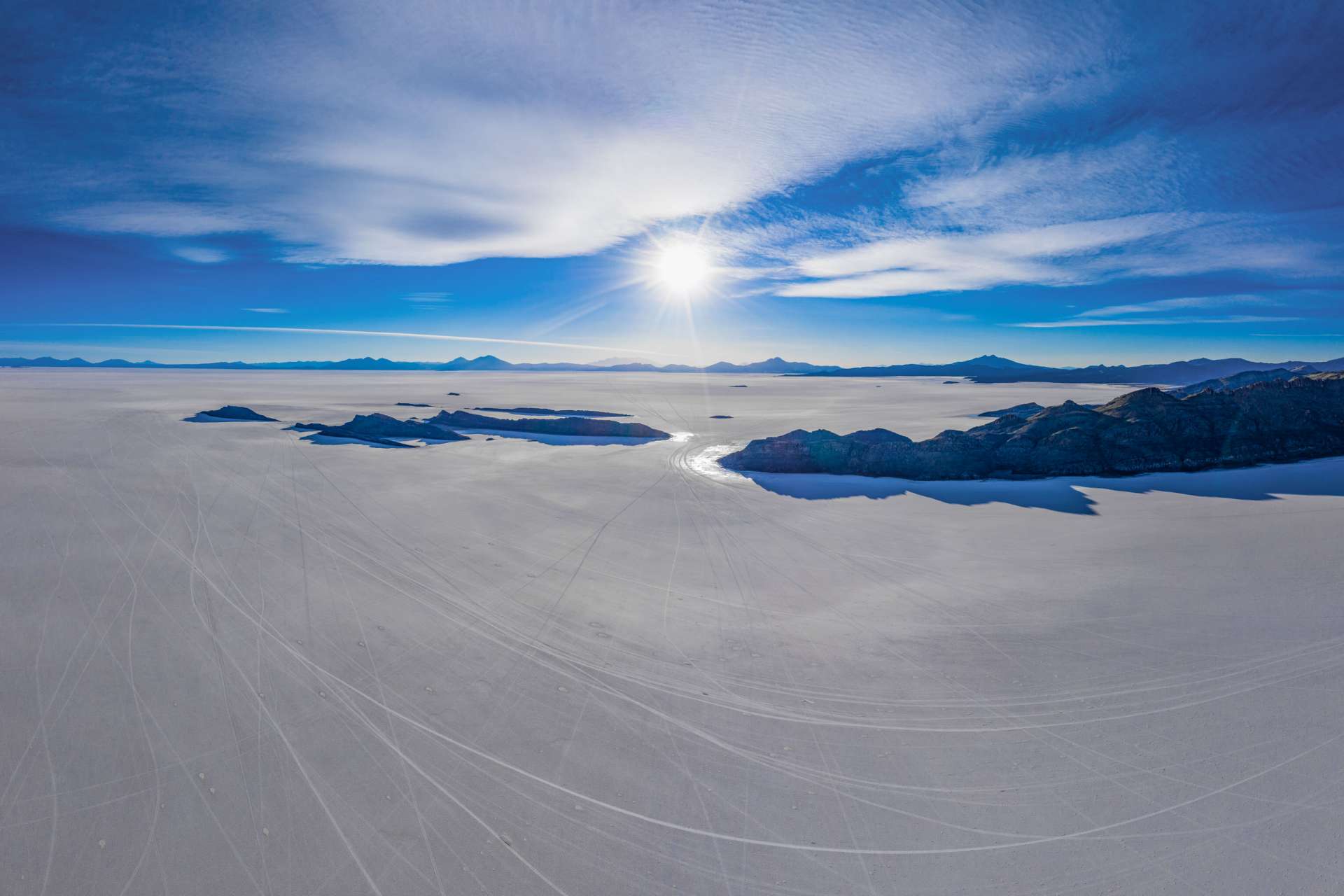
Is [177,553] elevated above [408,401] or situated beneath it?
situated beneath

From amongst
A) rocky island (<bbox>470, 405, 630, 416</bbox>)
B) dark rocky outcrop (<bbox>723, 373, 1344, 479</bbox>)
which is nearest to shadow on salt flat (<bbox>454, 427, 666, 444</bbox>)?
rocky island (<bbox>470, 405, 630, 416</bbox>)

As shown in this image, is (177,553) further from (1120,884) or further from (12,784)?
(1120,884)

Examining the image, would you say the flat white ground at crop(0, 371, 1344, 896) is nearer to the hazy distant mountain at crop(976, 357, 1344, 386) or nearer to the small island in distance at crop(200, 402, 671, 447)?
the small island in distance at crop(200, 402, 671, 447)

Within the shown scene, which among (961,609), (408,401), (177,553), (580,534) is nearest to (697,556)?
(580,534)

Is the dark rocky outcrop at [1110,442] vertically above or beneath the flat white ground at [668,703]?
above

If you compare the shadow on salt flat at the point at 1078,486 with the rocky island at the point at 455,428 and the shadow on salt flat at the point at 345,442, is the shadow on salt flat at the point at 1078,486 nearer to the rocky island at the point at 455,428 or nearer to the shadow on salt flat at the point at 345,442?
the rocky island at the point at 455,428

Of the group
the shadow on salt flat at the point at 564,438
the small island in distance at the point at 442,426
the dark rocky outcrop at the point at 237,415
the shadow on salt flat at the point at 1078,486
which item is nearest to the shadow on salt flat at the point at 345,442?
the small island in distance at the point at 442,426

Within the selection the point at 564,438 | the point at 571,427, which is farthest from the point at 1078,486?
the point at 571,427
